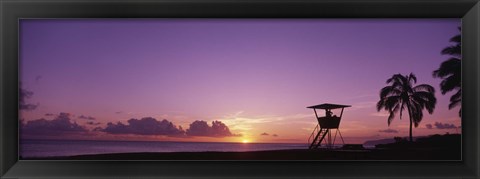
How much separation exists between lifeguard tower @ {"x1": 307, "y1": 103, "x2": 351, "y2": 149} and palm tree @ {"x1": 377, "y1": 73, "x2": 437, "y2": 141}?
237 mm

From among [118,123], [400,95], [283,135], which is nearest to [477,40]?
[400,95]

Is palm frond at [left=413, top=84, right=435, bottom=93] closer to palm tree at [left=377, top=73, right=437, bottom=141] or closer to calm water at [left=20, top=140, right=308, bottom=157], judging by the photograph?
palm tree at [left=377, top=73, right=437, bottom=141]

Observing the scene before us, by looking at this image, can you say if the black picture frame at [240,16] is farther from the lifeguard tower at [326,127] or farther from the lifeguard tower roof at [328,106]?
the lifeguard tower roof at [328,106]

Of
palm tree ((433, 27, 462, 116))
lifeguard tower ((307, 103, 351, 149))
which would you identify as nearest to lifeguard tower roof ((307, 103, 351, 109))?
lifeguard tower ((307, 103, 351, 149))

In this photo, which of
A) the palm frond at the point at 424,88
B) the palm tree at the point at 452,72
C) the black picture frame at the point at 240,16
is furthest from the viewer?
the palm frond at the point at 424,88

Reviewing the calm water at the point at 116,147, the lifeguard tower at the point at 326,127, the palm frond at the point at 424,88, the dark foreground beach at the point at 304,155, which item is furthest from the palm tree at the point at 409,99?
the calm water at the point at 116,147

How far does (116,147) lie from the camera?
9.65 ft

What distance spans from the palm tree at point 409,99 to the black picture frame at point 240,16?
12.0 inches

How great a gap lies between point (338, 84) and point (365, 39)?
0.96ft

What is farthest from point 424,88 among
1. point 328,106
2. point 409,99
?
point 328,106

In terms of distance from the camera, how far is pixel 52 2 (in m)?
2.66

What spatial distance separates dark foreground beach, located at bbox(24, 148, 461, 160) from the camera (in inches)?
113

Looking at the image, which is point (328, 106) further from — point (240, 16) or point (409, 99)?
point (240, 16)

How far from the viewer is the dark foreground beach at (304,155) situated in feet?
9.42
